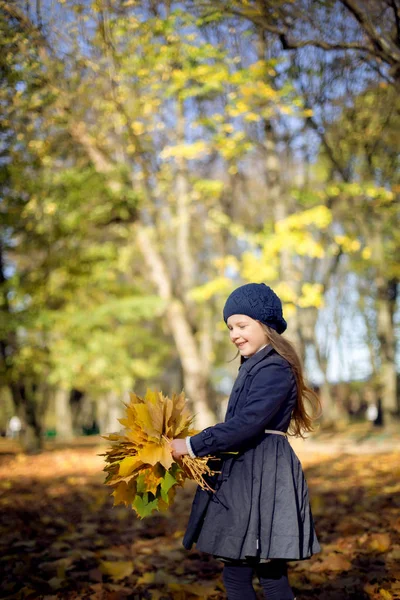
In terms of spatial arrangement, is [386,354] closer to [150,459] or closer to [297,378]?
[297,378]

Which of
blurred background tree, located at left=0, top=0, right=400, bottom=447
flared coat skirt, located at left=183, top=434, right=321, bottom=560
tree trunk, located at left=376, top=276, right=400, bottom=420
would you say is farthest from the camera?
tree trunk, located at left=376, top=276, right=400, bottom=420

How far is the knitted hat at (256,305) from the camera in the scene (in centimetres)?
298

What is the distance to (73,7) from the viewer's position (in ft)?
20.8

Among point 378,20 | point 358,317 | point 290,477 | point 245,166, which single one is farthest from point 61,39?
point 358,317

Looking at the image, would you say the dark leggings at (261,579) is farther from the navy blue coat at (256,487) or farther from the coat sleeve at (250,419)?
the coat sleeve at (250,419)

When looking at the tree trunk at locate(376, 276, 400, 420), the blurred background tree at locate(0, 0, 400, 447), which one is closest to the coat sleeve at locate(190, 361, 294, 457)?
the blurred background tree at locate(0, 0, 400, 447)

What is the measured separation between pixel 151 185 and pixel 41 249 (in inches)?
114

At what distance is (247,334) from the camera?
9.89 ft

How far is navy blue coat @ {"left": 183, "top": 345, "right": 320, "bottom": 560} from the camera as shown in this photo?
272 cm

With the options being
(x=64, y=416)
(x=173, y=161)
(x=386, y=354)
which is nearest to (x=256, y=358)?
(x=173, y=161)

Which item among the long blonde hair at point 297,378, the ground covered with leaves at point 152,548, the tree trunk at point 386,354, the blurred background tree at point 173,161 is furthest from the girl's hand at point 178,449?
the tree trunk at point 386,354

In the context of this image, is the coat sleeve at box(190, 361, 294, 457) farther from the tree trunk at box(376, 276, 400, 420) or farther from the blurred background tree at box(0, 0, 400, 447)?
the tree trunk at box(376, 276, 400, 420)

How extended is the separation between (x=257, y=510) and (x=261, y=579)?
40cm

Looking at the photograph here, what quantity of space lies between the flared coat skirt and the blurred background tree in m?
3.48
